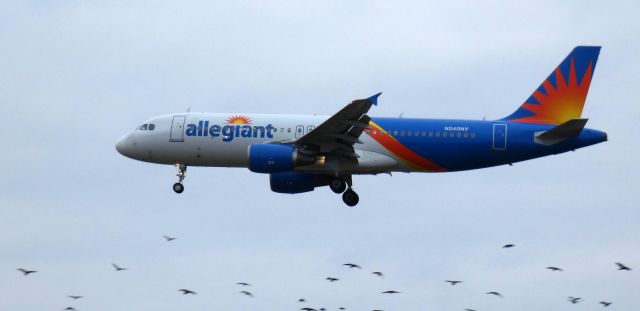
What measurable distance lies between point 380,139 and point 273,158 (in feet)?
17.5

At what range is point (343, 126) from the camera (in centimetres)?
5100

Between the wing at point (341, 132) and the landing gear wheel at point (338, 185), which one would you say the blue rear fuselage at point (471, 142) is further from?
the landing gear wheel at point (338, 185)

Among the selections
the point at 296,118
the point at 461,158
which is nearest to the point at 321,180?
the point at 296,118

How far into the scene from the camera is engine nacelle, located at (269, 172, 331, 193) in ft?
182

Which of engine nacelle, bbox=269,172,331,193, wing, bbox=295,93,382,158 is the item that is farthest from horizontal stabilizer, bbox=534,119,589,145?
engine nacelle, bbox=269,172,331,193

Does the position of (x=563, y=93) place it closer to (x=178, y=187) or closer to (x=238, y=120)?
(x=238, y=120)

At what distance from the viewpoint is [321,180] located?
5581cm

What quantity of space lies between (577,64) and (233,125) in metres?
16.7

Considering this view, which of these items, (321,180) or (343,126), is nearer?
(343,126)

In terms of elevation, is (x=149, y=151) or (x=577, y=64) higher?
(x=577, y=64)

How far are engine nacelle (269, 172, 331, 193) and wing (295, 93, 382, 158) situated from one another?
347 centimetres

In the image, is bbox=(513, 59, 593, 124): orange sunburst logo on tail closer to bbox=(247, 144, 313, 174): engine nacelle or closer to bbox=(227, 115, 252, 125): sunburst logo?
bbox=(247, 144, 313, 174): engine nacelle

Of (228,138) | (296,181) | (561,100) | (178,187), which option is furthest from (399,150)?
(178,187)

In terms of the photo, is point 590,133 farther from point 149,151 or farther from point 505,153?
point 149,151
